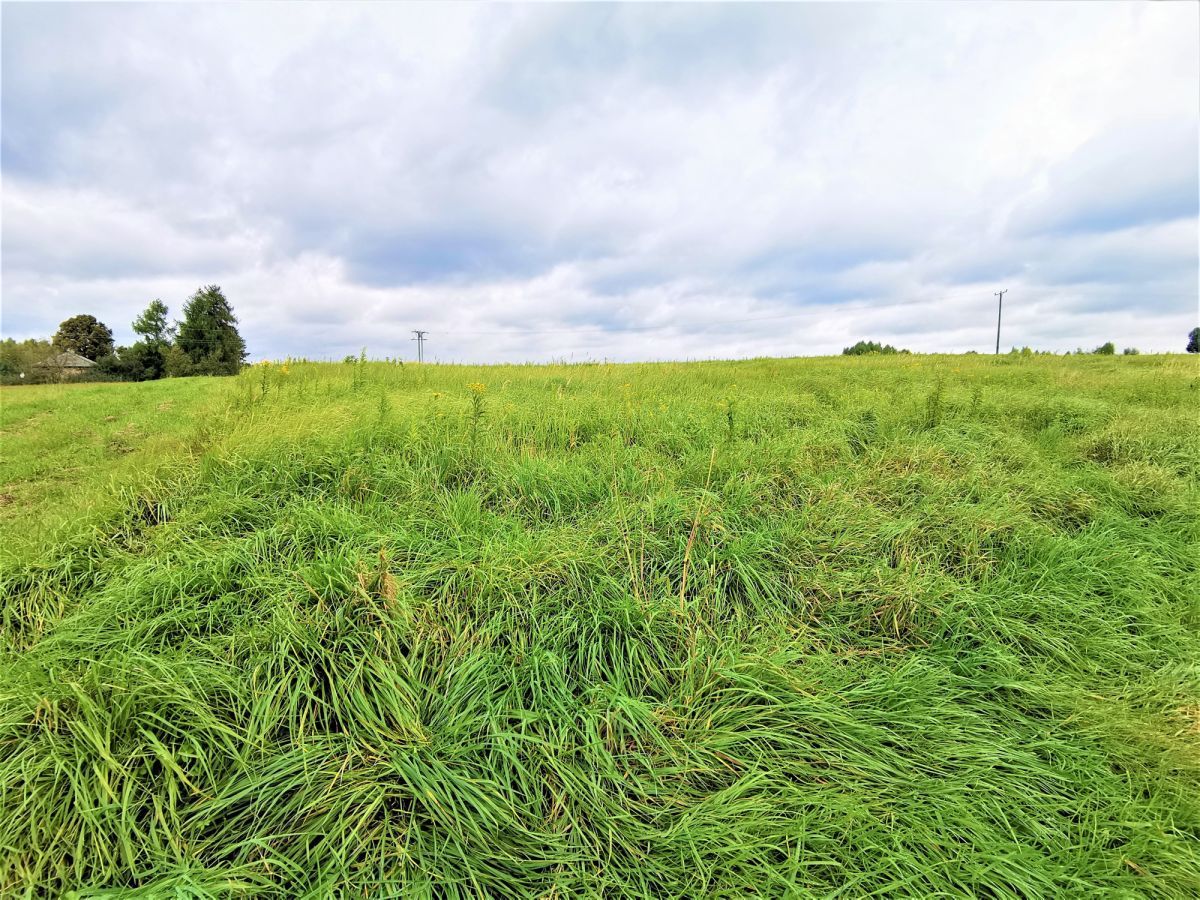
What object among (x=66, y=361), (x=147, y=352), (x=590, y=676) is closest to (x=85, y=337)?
(x=66, y=361)

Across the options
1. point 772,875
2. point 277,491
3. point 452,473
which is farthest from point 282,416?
point 772,875

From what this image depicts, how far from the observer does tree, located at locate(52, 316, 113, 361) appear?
161 ft

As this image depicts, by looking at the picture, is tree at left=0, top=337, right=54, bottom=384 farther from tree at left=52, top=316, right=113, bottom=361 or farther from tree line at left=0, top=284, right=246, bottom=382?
tree at left=52, top=316, right=113, bottom=361

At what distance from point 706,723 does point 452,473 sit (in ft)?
7.75

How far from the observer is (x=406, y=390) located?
616 cm

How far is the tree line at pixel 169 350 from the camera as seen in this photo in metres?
35.5

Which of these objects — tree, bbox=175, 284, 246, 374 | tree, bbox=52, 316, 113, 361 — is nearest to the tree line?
tree, bbox=175, 284, 246, 374

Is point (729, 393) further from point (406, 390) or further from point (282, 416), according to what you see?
point (282, 416)

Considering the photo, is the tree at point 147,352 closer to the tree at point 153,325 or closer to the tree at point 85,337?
the tree at point 153,325

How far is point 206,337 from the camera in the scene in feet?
119

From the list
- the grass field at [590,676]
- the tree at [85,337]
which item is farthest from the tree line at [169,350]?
the grass field at [590,676]

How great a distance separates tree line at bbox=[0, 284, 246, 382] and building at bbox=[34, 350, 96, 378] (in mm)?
380

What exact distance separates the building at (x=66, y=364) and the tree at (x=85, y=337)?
217cm

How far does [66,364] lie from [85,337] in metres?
9.85
